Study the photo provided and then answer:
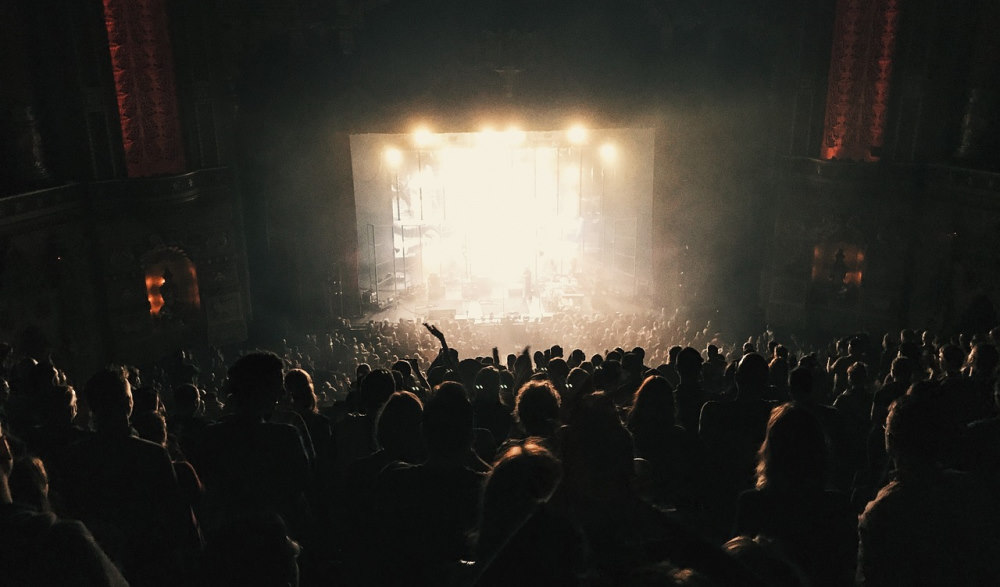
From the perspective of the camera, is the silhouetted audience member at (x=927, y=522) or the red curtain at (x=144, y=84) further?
the red curtain at (x=144, y=84)

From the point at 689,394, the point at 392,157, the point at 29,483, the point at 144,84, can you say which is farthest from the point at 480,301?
the point at 29,483

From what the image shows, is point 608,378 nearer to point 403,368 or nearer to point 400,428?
point 403,368

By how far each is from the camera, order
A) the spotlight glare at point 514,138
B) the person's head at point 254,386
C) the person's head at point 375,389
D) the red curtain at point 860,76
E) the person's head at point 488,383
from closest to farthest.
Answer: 1. the person's head at point 254,386
2. the person's head at point 375,389
3. the person's head at point 488,383
4. the red curtain at point 860,76
5. the spotlight glare at point 514,138

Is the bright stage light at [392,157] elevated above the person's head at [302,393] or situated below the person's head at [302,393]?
above

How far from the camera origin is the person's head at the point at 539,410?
11.9ft

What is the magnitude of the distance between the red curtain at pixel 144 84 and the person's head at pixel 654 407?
14769 mm

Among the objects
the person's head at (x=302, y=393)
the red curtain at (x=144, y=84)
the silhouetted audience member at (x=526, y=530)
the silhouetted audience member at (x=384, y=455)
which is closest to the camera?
the silhouetted audience member at (x=526, y=530)

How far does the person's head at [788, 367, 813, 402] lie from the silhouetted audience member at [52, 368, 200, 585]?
368 cm

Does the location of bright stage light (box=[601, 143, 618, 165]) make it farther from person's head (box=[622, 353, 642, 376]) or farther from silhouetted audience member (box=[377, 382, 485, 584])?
silhouetted audience member (box=[377, 382, 485, 584])

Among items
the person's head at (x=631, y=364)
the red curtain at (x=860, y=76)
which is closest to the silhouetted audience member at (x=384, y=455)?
the person's head at (x=631, y=364)

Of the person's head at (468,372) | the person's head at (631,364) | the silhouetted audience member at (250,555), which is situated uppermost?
the silhouetted audience member at (250,555)

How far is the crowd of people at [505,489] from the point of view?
2496 millimetres

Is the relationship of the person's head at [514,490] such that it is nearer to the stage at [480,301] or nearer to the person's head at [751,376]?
the person's head at [751,376]

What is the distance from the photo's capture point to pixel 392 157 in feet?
86.6
